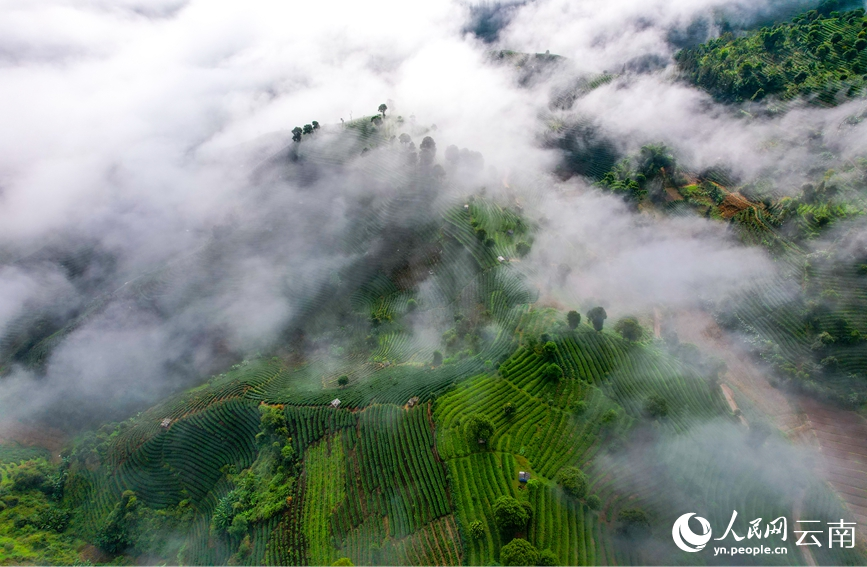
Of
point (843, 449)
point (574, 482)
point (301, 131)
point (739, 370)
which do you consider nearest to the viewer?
point (574, 482)

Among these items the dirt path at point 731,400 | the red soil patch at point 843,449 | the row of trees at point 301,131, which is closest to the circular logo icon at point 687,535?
the dirt path at point 731,400

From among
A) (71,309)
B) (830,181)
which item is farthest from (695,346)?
(71,309)

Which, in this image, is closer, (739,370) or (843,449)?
(843,449)

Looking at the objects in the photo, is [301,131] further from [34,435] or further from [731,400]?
[731,400]

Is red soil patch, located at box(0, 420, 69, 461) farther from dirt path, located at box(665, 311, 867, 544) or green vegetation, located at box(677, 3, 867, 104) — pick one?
green vegetation, located at box(677, 3, 867, 104)

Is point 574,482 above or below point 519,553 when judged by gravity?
above

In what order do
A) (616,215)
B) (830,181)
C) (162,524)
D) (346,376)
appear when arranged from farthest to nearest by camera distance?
(616,215), (830,181), (346,376), (162,524)

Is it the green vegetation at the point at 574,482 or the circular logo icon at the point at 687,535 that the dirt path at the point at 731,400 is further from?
the green vegetation at the point at 574,482

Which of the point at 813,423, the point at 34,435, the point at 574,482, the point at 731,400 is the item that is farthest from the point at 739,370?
the point at 34,435

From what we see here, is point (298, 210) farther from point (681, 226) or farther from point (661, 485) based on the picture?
point (661, 485)
